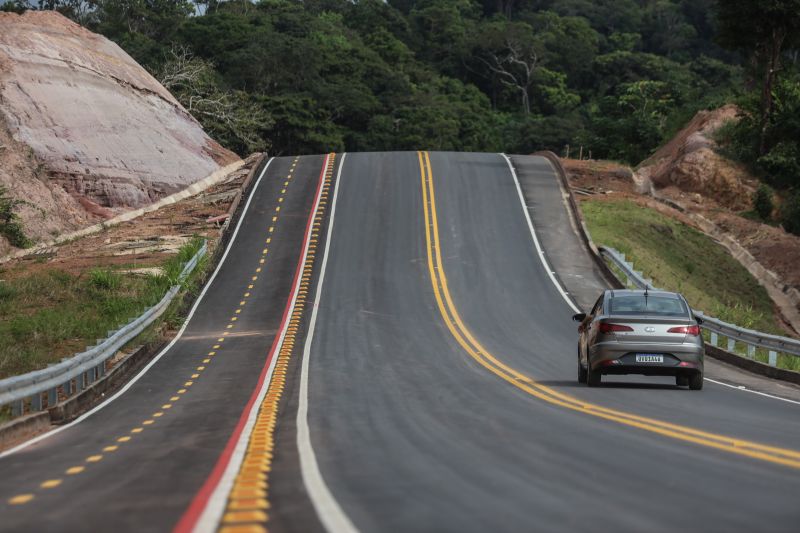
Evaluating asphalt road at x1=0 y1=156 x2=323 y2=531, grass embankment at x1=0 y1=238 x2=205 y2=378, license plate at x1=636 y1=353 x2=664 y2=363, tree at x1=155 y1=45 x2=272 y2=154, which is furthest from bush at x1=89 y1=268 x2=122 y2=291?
tree at x1=155 y1=45 x2=272 y2=154

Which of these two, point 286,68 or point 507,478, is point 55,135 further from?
point 286,68

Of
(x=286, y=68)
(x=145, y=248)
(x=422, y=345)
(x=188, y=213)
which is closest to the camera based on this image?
(x=422, y=345)

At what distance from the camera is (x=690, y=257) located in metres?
47.1

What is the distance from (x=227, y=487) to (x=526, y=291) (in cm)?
2883

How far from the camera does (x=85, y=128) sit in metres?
55.5

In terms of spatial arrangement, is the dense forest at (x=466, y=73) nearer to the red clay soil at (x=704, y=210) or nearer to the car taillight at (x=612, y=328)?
the red clay soil at (x=704, y=210)

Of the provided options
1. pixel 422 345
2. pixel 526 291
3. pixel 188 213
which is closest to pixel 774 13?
pixel 526 291

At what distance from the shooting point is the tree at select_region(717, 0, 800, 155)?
54875mm

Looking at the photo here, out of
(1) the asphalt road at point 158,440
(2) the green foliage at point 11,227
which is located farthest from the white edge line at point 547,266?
(2) the green foliage at point 11,227

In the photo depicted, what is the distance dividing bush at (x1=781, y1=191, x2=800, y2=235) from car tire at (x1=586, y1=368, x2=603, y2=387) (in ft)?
126

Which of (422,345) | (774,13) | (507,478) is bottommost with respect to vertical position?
(422,345)

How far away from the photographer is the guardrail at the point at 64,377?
49.2 feet

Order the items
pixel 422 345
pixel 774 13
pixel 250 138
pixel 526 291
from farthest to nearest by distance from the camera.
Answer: pixel 250 138 → pixel 774 13 → pixel 526 291 → pixel 422 345

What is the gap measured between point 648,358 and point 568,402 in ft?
8.57
